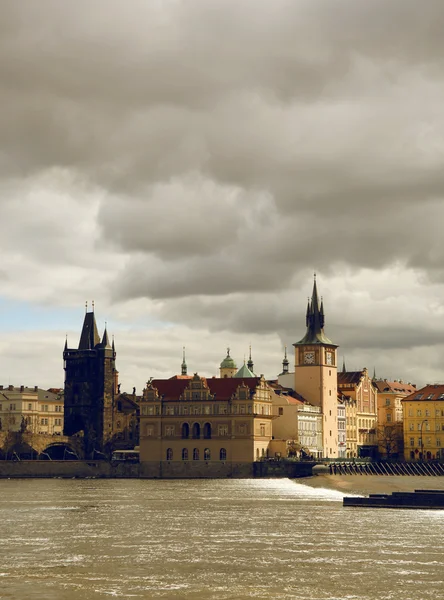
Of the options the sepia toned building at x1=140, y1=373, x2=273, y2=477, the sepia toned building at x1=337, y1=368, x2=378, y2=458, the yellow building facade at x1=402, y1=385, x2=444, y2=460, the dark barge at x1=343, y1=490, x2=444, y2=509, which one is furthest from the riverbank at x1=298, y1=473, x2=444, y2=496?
the sepia toned building at x1=337, y1=368, x2=378, y2=458

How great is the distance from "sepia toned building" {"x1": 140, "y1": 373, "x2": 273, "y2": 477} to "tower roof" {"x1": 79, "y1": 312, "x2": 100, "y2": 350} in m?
28.2

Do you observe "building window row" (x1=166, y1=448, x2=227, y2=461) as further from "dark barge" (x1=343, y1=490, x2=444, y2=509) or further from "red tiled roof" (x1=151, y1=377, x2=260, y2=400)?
"dark barge" (x1=343, y1=490, x2=444, y2=509)

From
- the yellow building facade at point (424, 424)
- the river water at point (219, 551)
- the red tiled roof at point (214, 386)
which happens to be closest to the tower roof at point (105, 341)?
the red tiled roof at point (214, 386)

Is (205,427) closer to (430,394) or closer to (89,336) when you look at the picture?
(89,336)

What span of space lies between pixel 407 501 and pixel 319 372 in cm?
9595

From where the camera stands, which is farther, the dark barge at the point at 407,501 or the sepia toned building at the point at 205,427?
the sepia toned building at the point at 205,427

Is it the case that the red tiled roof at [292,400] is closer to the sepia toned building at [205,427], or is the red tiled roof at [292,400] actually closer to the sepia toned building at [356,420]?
the sepia toned building at [205,427]

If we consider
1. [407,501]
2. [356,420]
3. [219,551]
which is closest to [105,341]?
[356,420]

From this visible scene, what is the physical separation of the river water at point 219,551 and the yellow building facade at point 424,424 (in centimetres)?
9526

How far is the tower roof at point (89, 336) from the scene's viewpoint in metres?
197

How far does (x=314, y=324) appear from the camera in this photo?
18312cm

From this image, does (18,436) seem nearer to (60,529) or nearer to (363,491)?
(363,491)

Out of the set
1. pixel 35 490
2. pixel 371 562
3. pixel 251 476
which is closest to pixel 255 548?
pixel 371 562

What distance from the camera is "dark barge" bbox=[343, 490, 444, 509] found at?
83312 mm
